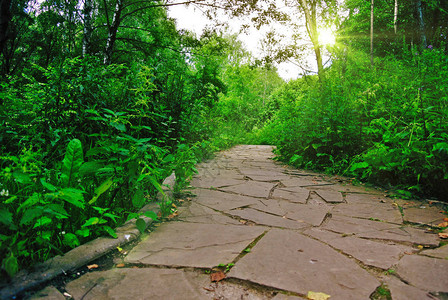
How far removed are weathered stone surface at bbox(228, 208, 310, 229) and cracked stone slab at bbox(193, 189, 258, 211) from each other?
0.57ft

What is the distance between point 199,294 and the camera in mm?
1277

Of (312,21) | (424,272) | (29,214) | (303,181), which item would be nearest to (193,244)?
(29,214)

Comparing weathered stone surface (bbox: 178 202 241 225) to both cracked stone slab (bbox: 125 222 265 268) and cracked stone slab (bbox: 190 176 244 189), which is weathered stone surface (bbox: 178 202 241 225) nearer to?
cracked stone slab (bbox: 125 222 265 268)

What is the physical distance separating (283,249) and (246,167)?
3.71m

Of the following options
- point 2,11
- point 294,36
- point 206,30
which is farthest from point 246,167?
point 294,36

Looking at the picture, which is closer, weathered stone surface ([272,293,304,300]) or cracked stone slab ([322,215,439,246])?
weathered stone surface ([272,293,304,300])

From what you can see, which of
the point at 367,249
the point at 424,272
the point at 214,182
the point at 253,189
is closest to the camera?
the point at 424,272

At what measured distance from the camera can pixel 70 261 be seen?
141cm

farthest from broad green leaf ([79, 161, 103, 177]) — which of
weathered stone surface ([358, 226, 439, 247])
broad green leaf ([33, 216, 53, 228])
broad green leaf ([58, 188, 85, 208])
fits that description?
weathered stone surface ([358, 226, 439, 247])

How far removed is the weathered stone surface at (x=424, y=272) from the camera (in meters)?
1.33

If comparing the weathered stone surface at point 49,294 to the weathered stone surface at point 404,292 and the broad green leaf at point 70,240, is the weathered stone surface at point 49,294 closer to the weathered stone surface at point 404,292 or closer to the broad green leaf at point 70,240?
the broad green leaf at point 70,240

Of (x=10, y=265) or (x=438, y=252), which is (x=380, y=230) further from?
(x=10, y=265)

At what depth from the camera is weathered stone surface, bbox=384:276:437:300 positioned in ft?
4.07

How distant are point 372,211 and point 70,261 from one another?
8.72 ft
